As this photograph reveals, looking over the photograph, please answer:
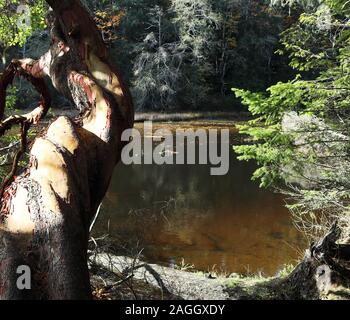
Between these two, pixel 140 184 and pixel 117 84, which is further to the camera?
pixel 140 184

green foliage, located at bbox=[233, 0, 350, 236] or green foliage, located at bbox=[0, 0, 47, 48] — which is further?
green foliage, located at bbox=[0, 0, 47, 48]

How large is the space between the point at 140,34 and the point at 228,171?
Answer: 14.6 m

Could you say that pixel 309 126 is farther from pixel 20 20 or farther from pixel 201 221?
pixel 20 20

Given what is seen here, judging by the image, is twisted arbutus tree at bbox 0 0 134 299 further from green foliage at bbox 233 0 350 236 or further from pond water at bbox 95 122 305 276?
pond water at bbox 95 122 305 276

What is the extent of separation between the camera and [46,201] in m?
2.07

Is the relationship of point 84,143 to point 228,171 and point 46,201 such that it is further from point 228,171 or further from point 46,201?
point 228,171

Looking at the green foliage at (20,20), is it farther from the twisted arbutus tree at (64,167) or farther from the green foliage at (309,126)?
the twisted arbutus tree at (64,167)

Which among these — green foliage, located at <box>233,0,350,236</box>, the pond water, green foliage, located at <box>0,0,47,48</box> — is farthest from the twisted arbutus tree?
green foliage, located at <box>0,0,47,48</box>

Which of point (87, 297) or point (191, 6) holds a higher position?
point (191, 6)

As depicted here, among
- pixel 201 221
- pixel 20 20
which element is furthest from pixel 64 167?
pixel 201 221

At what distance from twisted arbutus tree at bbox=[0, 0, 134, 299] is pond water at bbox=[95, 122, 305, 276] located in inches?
152

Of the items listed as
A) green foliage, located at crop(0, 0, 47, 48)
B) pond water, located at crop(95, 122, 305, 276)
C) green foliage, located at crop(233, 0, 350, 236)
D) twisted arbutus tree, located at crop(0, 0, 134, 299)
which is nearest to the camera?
twisted arbutus tree, located at crop(0, 0, 134, 299)

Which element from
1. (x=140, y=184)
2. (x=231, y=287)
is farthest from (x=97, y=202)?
(x=140, y=184)

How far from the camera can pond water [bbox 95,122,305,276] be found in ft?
29.1
